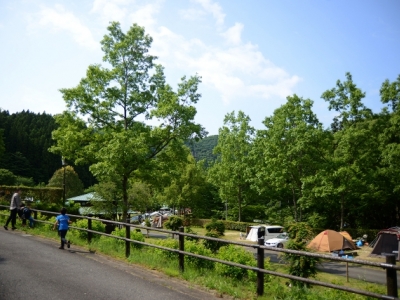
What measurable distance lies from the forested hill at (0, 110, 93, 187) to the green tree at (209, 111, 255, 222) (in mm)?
56556

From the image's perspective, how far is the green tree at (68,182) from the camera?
6712cm

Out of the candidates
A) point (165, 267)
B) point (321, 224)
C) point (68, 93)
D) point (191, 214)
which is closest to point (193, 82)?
point (68, 93)

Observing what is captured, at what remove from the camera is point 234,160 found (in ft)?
158

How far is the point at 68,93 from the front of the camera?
1950 centimetres

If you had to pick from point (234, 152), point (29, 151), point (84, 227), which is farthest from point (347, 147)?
point (29, 151)

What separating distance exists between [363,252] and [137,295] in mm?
27309

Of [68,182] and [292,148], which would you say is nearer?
[292,148]

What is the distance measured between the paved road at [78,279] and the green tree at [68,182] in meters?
61.4

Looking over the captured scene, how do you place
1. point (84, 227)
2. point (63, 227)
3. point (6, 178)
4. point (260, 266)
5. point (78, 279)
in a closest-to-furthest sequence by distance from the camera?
point (260, 266) < point (78, 279) < point (63, 227) < point (84, 227) < point (6, 178)

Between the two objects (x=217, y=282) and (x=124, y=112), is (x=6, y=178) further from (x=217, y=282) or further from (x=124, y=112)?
(x=217, y=282)

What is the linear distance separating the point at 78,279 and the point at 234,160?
138ft

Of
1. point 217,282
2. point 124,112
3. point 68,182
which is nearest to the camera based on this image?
point 217,282

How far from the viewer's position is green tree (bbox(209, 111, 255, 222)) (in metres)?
46.9

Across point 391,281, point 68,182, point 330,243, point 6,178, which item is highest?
point 6,178
